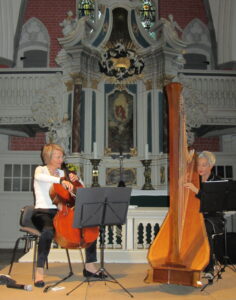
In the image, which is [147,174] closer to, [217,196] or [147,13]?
[217,196]

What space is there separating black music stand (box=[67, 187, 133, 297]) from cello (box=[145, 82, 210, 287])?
455 mm

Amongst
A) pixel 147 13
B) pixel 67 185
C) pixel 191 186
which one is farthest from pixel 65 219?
pixel 147 13

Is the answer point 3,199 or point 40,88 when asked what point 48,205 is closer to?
point 40,88

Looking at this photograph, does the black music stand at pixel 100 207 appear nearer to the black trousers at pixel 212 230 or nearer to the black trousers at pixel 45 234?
the black trousers at pixel 45 234

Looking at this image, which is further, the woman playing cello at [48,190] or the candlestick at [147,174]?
the candlestick at [147,174]

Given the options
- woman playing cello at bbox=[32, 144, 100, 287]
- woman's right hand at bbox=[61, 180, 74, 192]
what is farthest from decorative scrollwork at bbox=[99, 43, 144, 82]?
woman's right hand at bbox=[61, 180, 74, 192]

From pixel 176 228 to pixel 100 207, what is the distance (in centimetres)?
81

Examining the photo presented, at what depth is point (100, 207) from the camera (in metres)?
3.88

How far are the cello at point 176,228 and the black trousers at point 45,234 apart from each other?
0.94m

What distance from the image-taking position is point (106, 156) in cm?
1010

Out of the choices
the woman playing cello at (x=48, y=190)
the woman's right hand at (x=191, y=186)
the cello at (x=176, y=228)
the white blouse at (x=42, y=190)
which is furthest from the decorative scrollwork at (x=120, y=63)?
the woman's right hand at (x=191, y=186)

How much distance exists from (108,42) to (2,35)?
3.95 meters

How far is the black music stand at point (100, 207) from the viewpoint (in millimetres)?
3697

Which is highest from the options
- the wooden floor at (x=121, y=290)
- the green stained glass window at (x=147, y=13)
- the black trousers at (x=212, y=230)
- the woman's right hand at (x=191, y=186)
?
the green stained glass window at (x=147, y=13)
